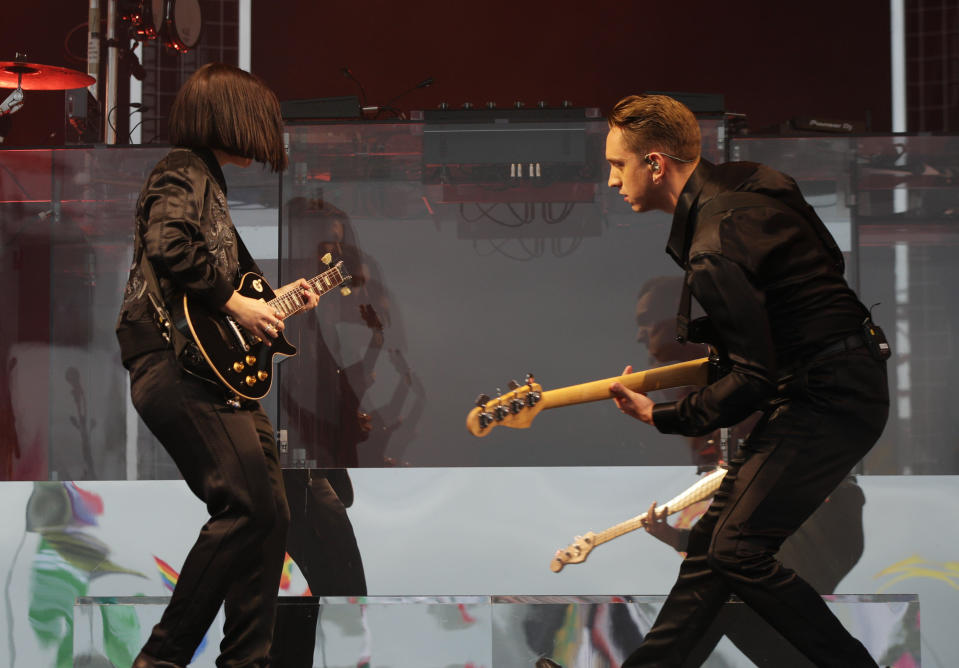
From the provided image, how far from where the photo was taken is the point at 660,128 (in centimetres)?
242

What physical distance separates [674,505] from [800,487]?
146 centimetres

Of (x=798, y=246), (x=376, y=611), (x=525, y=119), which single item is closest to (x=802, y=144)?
(x=525, y=119)

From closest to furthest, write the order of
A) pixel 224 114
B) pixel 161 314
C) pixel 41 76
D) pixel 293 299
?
pixel 161 314
pixel 224 114
pixel 293 299
pixel 41 76

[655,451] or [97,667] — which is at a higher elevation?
[655,451]

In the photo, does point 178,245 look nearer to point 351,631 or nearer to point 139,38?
point 351,631

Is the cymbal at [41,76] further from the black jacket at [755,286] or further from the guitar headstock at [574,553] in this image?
the black jacket at [755,286]

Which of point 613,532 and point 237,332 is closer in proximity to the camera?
point 237,332

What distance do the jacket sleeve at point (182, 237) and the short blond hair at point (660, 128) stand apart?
39.0 inches

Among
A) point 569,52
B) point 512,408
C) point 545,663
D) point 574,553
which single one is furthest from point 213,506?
point 569,52

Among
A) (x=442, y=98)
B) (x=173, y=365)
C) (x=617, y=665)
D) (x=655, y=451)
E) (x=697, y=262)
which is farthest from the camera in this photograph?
(x=442, y=98)

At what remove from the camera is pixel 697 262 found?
85.0 inches

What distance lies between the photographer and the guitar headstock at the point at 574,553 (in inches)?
142

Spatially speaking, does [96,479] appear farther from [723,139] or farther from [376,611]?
[723,139]

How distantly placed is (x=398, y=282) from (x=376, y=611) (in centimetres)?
128
